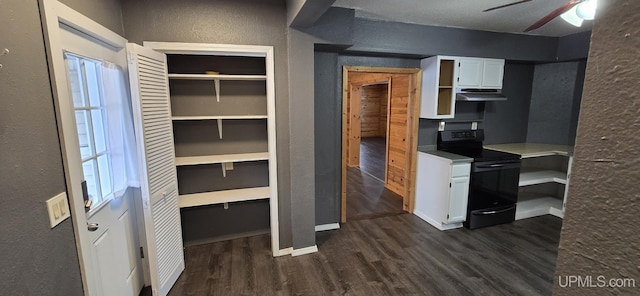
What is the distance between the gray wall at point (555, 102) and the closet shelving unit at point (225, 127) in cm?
393

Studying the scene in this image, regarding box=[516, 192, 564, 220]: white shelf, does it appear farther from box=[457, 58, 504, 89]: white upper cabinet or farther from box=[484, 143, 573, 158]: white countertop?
box=[457, 58, 504, 89]: white upper cabinet

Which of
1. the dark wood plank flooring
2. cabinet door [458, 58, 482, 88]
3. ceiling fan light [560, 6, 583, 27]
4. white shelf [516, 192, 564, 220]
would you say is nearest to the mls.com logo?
ceiling fan light [560, 6, 583, 27]

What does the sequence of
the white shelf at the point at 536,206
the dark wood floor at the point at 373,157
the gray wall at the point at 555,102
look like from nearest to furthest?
the white shelf at the point at 536,206 → the gray wall at the point at 555,102 → the dark wood floor at the point at 373,157

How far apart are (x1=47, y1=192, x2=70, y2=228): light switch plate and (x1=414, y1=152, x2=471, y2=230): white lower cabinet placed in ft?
10.6

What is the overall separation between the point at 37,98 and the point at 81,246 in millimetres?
729

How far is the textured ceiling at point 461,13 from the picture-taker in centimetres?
241

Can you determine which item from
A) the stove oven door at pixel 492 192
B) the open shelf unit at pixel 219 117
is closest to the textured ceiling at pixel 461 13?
the open shelf unit at pixel 219 117

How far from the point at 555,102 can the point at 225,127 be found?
14.7 feet

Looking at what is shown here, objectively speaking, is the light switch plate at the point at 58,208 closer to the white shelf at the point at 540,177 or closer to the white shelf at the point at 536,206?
the white shelf at the point at 540,177

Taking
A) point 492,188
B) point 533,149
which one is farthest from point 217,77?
point 533,149

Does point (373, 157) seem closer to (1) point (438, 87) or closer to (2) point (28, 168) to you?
(1) point (438, 87)

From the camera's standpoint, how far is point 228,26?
91.7 inches

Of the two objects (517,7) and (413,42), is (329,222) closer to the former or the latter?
(413,42)

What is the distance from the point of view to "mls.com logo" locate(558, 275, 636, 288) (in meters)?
0.37
